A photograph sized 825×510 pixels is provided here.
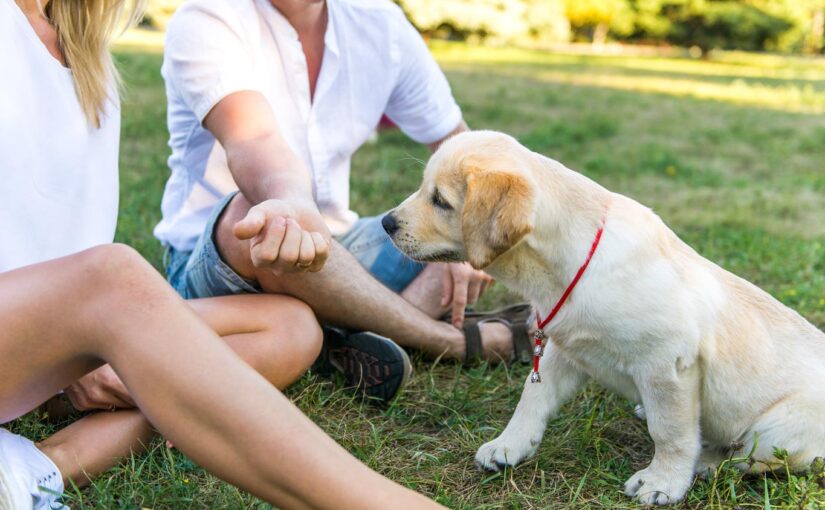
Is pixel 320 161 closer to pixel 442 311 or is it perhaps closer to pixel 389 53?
pixel 389 53

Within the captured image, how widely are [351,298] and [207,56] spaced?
903mm

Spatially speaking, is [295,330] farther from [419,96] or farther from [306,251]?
[419,96]

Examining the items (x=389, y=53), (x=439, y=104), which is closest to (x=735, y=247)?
(x=439, y=104)

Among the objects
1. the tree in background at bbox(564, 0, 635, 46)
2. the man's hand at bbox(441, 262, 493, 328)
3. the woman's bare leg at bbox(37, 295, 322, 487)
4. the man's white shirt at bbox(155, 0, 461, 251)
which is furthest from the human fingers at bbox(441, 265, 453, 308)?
the tree in background at bbox(564, 0, 635, 46)

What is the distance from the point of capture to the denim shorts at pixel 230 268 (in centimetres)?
274

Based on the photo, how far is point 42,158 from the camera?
89.1 inches

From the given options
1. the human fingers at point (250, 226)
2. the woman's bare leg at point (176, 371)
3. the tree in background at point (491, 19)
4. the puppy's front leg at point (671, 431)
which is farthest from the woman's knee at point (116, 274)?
the tree in background at point (491, 19)

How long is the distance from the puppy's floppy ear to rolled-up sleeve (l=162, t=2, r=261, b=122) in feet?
3.33

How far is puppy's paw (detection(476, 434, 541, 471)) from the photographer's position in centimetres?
241

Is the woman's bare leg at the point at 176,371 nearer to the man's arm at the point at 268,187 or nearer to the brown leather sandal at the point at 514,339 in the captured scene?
the man's arm at the point at 268,187

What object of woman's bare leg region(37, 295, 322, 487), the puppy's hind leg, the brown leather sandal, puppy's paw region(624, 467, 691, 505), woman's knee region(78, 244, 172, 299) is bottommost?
the brown leather sandal

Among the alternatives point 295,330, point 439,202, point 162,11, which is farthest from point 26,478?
point 162,11

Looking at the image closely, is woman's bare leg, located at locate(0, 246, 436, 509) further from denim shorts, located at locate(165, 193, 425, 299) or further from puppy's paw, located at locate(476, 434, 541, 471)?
denim shorts, located at locate(165, 193, 425, 299)

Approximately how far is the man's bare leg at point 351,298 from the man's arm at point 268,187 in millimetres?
132
